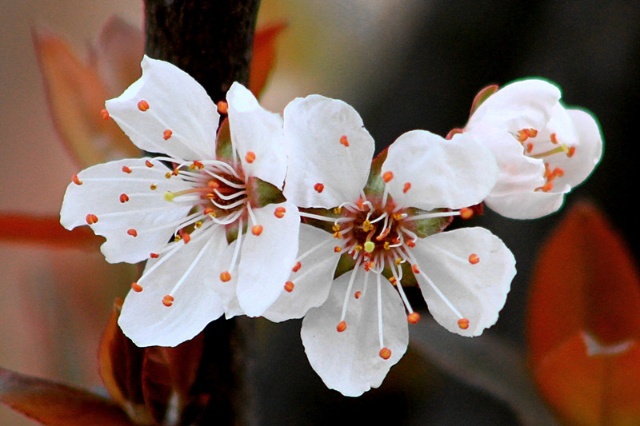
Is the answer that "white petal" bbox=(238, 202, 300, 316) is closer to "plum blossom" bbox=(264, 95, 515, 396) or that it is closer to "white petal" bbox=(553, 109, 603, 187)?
"plum blossom" bbox=(264, 95, 515, 396)

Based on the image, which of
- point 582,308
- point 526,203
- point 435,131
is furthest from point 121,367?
point 435,131

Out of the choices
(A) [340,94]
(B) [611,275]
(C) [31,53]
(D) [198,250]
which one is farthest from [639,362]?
(C) [31,53]

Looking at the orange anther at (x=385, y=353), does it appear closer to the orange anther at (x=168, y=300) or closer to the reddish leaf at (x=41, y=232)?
the orange anther at (x=168, y=300)

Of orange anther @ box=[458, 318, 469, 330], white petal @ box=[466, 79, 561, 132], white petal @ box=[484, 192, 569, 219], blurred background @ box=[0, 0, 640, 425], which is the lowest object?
blurred background @ box=[0, 0, 640, 425]

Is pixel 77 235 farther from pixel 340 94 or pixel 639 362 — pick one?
pixel 340 94

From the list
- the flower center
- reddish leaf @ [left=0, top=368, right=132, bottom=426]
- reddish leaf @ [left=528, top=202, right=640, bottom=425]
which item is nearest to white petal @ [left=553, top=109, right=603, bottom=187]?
the flower center

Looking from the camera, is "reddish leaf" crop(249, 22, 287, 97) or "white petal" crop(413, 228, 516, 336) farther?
"reddish leaf" crop(249, 22, 287, 97)
